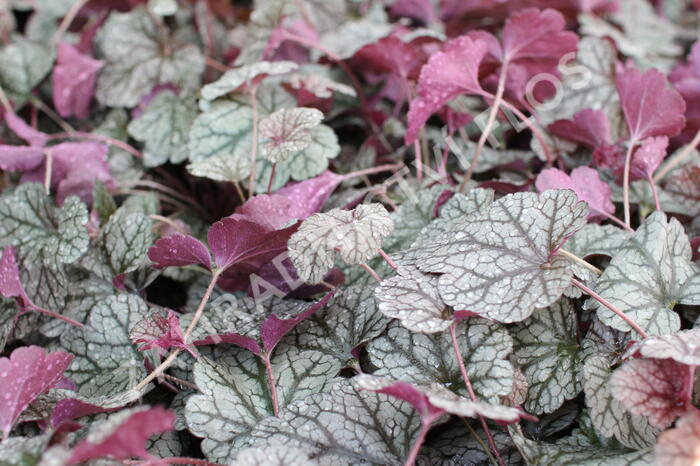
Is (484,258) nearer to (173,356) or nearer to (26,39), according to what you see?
(173,356)

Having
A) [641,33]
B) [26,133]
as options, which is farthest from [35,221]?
[641,33]

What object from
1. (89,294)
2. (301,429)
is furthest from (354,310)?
(89,294)

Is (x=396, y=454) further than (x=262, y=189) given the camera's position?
No

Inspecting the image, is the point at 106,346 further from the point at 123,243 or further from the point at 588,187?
the point at 588,187

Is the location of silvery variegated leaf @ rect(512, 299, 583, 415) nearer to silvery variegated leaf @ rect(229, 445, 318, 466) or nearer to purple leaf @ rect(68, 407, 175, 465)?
silvery variegated leaf @ rect(229, 445, 318, 466)

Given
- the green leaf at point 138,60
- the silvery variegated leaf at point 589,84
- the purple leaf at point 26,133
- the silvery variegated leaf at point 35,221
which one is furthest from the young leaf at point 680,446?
the purple leaf at point 26,133

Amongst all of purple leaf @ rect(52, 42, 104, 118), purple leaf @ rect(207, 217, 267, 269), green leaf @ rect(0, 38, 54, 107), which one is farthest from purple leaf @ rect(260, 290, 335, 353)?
green leaf @ rect(0, 38, 54, 107)

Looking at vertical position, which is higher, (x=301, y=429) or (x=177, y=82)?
(x=177, y=82)
